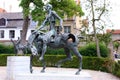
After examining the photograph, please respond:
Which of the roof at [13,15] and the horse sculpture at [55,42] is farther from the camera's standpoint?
the roof at [13,15]

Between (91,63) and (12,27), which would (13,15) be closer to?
(12,27)

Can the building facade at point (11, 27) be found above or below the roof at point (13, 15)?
below

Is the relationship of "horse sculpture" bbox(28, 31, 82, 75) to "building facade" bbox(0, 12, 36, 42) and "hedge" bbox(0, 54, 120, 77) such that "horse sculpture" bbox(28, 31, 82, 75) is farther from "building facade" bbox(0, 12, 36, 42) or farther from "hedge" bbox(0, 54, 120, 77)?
"building facade" bbox(0, 12, 36, 42)

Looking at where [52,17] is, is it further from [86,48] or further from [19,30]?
[19,30]

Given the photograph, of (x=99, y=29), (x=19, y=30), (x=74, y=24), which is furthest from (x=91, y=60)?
(x=19, y=30)

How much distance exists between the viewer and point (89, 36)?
1337 inches

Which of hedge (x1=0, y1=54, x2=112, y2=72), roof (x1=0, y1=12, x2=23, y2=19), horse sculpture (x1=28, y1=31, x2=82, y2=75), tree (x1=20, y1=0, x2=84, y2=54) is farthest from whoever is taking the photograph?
roof (x1=0, y1=12, x2=23, y2=19)

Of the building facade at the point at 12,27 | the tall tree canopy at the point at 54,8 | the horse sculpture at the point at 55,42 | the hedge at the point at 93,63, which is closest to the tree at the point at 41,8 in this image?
the tall tree canopy at the point at 54,8

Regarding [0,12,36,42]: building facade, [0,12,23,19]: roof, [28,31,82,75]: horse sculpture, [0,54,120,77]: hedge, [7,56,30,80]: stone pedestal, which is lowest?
[0,54,120,77]: hedge

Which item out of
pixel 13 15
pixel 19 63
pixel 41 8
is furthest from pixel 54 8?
pixel 13 15

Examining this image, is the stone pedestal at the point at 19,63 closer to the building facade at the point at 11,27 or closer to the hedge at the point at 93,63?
the hedge at the point at 93,63

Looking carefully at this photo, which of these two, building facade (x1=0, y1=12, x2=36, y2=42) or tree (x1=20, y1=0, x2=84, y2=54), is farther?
building facade (x1=0, y1=12, x2=36, y2=42)

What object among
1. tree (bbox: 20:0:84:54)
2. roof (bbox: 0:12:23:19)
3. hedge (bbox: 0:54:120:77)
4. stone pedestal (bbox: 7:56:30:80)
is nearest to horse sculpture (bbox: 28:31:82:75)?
stone pedestal (bbox: 7:56:30:80)

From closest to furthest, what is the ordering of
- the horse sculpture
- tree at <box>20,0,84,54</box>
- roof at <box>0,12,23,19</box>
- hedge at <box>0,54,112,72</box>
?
the horse sculpture
hedge at <box>0,54,112,72</box>
tree at <box>20,0,84,54</box>
roof at <box>0,12,23,19</box>
